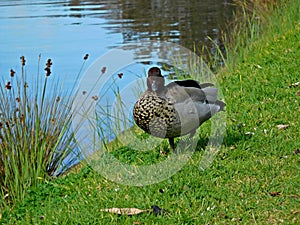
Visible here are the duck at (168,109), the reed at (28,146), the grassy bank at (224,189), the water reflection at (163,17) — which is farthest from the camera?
the water reflection at (163,17)

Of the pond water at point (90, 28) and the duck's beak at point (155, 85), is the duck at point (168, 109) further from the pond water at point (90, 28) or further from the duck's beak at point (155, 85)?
the pond water at point (90, 28)

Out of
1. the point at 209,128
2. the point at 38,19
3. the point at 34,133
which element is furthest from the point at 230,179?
the point at 38,19

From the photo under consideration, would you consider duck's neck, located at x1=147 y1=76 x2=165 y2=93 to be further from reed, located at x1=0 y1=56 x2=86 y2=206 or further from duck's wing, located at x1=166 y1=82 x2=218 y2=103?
reed, located at x1=0 y1=56 x2=86 y2=206

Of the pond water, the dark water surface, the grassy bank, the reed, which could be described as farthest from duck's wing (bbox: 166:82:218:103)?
the dark water surface

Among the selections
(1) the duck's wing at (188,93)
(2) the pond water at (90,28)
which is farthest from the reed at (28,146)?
(2) the pond water at (90,28)

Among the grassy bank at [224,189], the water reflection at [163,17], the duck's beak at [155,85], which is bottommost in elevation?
the water reflection at [163,17]

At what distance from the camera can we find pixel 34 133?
522 cm

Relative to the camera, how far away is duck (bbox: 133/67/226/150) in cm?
446

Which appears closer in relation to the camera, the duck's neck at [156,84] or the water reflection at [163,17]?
the duck's neck at [156,84]

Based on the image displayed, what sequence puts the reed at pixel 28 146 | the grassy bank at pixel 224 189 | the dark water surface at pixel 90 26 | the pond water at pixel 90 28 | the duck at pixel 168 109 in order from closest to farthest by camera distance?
the grassy bank at pixel 224 189 < the duck at pixel 168 109 < the reed at pixel 28 146 < the pond water at pixel 90 28 < the dark water surface at pixel 90 26

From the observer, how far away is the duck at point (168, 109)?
14.6 feet

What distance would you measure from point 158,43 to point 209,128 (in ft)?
23.2

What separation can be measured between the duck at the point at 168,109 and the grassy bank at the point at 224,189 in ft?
1.07

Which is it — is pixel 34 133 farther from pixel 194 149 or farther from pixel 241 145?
pixel 241 145
